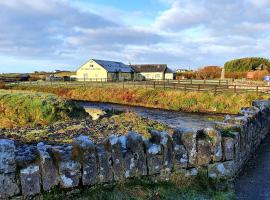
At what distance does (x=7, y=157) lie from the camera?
13.2 ft

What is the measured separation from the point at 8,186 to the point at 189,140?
2.76 meters

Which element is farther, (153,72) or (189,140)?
(153,72)

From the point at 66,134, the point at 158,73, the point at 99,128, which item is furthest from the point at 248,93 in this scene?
the point at 158,73

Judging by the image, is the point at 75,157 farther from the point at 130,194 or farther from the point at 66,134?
the point at 66,134

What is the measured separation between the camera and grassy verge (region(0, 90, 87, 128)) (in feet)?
77.5

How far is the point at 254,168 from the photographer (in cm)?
727

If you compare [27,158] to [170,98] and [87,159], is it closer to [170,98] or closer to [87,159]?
[87,159]

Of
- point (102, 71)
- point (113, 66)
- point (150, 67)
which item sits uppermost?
point (113, 66)

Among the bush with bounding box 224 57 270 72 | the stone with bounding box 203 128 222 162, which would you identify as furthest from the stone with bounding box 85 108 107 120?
the bush with bounding box 224 57 270 72

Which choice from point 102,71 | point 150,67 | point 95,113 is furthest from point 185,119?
point 150,67

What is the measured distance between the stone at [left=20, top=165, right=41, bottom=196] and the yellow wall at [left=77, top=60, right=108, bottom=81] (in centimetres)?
6960

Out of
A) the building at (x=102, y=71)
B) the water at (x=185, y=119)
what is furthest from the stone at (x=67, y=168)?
the building at (x=102, y=71)

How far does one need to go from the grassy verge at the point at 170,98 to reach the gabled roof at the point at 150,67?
38973 millimetres

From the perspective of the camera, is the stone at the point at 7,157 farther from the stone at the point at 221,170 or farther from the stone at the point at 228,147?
the stone at the point at 228,147
